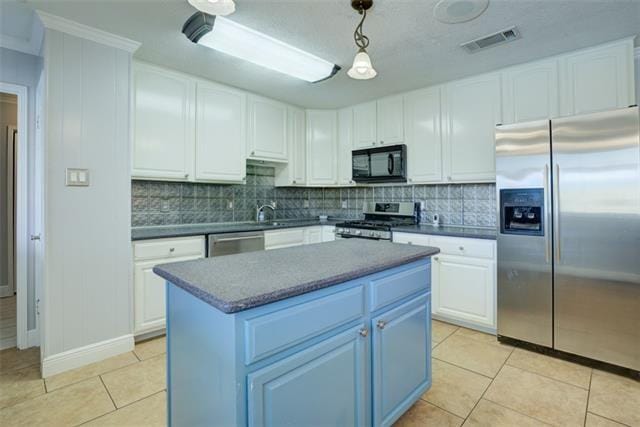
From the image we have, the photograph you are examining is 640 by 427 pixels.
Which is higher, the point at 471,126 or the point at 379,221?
the point at 471,126

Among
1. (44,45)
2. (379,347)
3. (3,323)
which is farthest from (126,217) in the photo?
(379,347)

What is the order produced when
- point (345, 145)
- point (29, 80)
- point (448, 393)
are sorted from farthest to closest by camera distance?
1. point (345, 145)
2. point (29, 80)
3. point (448, 393)

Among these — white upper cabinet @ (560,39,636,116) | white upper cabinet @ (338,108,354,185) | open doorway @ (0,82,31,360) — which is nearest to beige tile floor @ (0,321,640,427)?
open doorway @ (0,82,31,360)

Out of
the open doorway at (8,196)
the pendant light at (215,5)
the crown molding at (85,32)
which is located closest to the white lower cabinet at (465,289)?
the pendant light at (215,5)

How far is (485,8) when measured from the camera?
2025 mm

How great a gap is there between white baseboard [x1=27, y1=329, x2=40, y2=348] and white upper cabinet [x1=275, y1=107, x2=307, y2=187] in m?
2.72

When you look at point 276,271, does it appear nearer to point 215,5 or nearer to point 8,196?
point 215,5

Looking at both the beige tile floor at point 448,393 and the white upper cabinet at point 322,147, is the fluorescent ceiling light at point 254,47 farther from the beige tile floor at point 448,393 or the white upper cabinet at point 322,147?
the beige tile floor at point 448,393

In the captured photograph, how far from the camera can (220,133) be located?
10.9 feet

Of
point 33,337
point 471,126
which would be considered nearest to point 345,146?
point 471,126

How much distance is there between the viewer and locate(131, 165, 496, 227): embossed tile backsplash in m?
3.21

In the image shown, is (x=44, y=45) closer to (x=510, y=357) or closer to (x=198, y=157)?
(x=198, y=157)

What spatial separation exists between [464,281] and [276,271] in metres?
2.17

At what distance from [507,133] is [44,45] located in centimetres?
336
